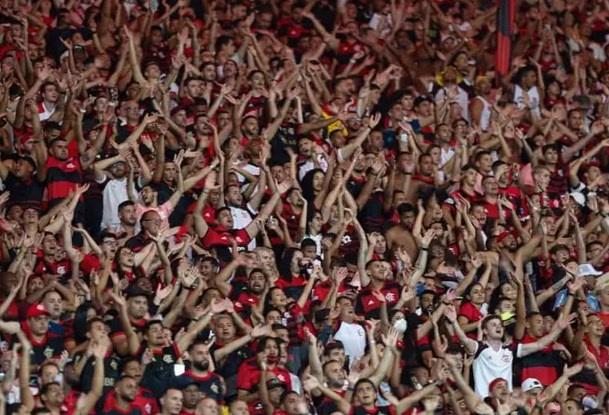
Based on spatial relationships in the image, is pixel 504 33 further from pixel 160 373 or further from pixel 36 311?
pixel 36 311

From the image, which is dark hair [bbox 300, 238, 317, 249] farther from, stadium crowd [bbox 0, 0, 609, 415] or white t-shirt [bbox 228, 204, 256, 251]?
white t-shirt [bbox 228, 204, 256, 251]

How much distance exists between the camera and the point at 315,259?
15578 mm

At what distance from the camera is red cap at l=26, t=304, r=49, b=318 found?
13758mm

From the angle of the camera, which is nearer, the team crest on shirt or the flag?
the team crest on shirt

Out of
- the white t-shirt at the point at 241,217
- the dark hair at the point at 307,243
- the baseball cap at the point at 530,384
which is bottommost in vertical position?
the baseball cap at the point at 530,384

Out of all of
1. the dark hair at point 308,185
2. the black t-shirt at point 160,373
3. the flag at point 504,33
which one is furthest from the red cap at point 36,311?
the flag at point 504,33

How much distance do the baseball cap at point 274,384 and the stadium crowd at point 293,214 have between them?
1cm

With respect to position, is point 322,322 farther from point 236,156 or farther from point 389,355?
point 236,156

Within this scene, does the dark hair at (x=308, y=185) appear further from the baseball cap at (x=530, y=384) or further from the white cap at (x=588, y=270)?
the baseball cap at (x=530, y=384)

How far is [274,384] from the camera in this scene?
1360 cm

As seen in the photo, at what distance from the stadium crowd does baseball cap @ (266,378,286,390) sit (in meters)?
0.01

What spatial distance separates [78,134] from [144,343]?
3035mm

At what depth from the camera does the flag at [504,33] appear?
63.4 feet

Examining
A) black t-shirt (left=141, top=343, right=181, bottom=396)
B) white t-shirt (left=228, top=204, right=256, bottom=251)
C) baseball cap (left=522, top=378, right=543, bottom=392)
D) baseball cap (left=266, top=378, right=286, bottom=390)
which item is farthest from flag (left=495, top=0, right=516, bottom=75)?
black t-shirt (left=141, top=343, right=181, bottom=396)
